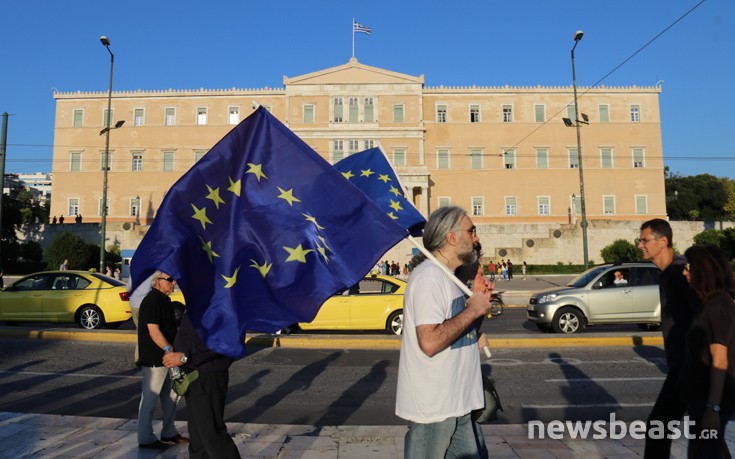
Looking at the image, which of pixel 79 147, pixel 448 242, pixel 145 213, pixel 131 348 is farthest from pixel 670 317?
pixel 79 147

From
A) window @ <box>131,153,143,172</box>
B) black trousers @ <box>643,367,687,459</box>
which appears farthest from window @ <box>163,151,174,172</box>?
black trousers @ <box>643,367,687,459</box>

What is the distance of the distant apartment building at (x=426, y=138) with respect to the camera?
181 feet

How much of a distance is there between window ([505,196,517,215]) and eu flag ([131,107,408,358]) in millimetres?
53691

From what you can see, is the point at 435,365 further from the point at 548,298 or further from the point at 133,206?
the point at 133,206

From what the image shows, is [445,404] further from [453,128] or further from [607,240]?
[453,128]

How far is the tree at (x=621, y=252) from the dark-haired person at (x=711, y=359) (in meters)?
39.7

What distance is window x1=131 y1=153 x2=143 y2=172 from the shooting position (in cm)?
A: 5678

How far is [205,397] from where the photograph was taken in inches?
149

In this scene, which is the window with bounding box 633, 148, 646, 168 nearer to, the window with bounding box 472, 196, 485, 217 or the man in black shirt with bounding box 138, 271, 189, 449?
the window with bounding box 472, 196, 485, 217

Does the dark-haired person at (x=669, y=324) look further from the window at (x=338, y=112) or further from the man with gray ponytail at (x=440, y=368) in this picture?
the window at (x=338, y=112)

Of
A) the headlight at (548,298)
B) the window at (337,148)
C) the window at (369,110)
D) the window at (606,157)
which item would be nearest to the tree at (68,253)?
the window at (337,148)

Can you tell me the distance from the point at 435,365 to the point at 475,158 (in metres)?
55.0

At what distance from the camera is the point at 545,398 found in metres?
7.02

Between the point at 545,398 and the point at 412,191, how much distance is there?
4475 cm
